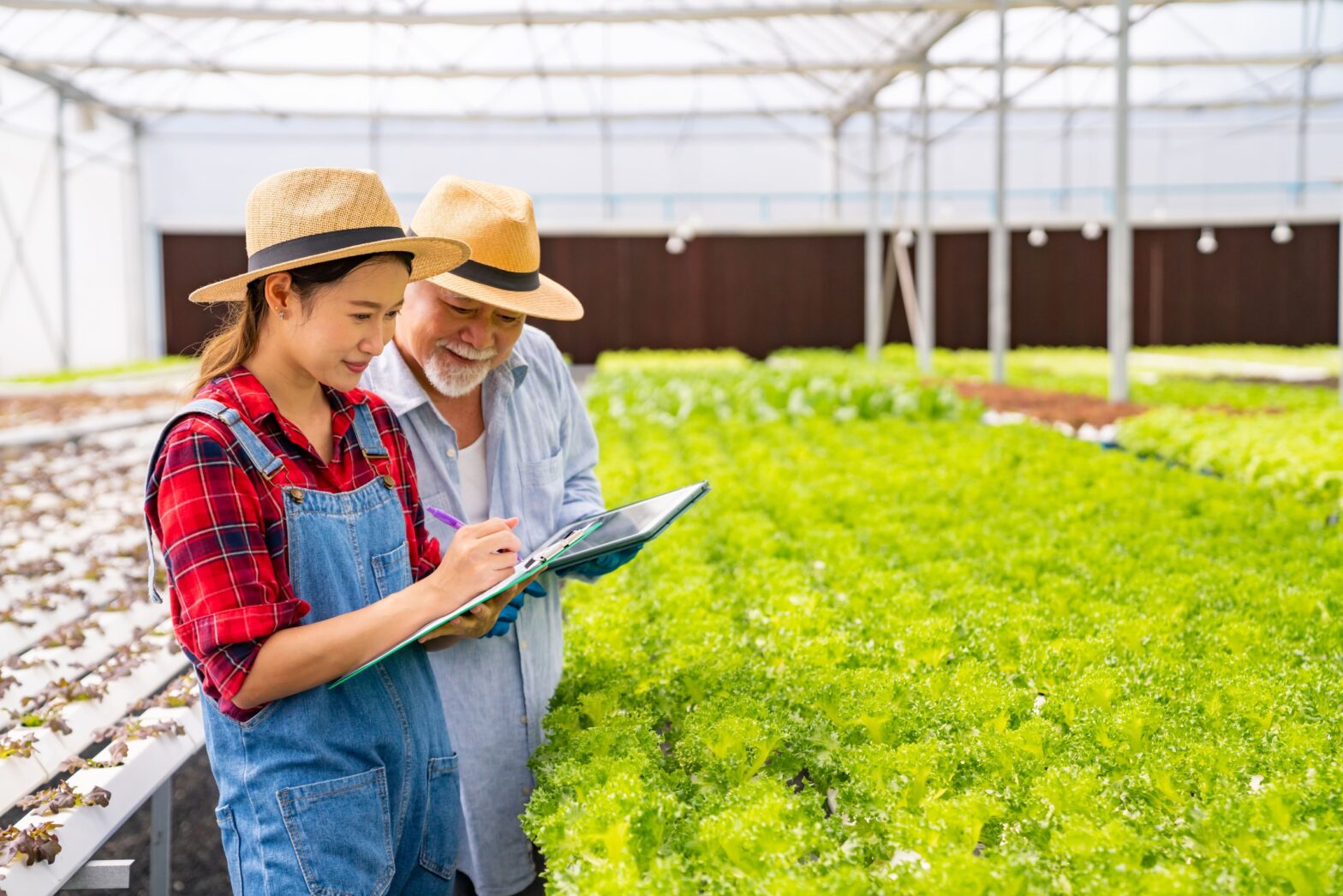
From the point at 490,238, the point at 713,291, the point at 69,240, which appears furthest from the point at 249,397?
the point at 713,291

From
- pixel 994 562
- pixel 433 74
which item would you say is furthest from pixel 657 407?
pixel 433 74

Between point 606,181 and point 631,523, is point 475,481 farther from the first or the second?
point 606,181

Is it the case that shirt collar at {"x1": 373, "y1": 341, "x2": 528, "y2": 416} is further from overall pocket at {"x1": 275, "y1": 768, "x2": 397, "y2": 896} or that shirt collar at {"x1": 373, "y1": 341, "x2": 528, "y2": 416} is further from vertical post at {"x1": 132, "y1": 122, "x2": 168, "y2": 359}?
vertical post at {"x1": 132, "y1": 122, "x2": 168, "y2": 359}

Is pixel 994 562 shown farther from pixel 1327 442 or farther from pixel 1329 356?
pixel 1329 356

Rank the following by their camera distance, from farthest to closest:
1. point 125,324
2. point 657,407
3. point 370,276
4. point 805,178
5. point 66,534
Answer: point 805,178 → point 125,324 → point 657,407 → point 66,534 → point 370,276

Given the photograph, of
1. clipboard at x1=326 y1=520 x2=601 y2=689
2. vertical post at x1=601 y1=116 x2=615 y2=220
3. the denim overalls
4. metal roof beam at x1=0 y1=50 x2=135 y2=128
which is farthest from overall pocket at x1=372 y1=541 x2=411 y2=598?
vertical post at x1=601 y1=116 x2=615 y2=220

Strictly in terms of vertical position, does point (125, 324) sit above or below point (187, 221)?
below

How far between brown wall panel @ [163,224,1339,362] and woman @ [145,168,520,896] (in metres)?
23.4

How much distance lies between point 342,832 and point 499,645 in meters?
0.81

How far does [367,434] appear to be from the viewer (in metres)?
1.88

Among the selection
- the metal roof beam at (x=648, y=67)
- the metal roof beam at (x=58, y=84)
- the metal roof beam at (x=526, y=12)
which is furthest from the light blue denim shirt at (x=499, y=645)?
the metal roof beam at (x=58, y=84)

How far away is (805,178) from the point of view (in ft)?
85.3

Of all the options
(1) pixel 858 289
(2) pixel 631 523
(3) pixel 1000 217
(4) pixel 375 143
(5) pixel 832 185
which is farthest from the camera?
(5) pixel 832 185

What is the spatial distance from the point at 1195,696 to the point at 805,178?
2460cm
